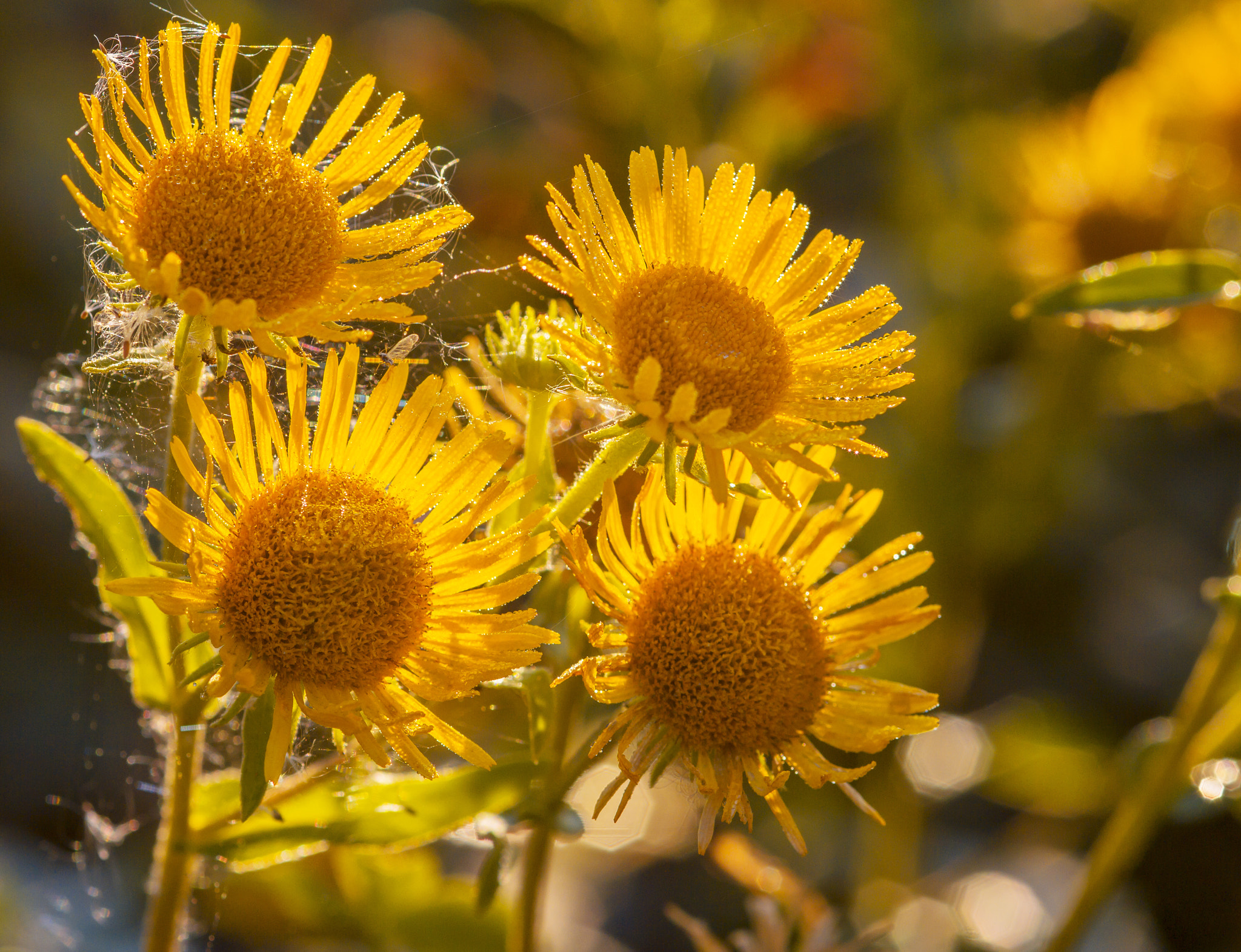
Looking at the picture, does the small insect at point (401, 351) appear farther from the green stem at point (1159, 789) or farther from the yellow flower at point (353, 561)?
the green stem at point (1159, 789)

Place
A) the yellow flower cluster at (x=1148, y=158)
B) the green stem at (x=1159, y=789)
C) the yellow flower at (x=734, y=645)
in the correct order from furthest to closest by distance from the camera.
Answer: the yellow flower cluster at (x=1148, y=158) → the green stem at (x=1159, y=789) → the yellow flower at (x=734, y=645)

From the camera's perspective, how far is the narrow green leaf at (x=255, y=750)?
0.87m

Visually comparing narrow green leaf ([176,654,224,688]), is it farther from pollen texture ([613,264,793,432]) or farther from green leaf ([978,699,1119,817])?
green leaf ([978,699,1119,817])

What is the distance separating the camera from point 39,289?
2604 millimetres

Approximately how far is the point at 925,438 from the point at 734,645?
1.59m

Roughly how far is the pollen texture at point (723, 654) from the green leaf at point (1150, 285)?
0.46 meters

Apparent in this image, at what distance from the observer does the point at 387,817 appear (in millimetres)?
1032

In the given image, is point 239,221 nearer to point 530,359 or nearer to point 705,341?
point 530,359

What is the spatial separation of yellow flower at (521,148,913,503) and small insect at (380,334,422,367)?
0.42 ft

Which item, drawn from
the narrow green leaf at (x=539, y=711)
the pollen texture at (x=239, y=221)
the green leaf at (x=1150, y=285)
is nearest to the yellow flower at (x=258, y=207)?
the pollen texture at (x=239, y=221)

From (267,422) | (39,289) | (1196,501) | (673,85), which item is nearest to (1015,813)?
(1196,501)

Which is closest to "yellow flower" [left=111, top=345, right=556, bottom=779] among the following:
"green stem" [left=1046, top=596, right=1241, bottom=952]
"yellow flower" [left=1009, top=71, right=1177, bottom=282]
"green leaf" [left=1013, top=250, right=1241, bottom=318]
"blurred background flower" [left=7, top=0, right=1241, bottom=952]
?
"green leaf" [left=1013, top=250, right=1241, bottom=318]

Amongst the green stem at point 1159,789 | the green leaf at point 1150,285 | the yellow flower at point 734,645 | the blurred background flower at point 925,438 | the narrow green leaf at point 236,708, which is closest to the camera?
the narrow green leaf at point 236,708

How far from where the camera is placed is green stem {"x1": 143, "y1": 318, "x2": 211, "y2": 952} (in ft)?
2.93
